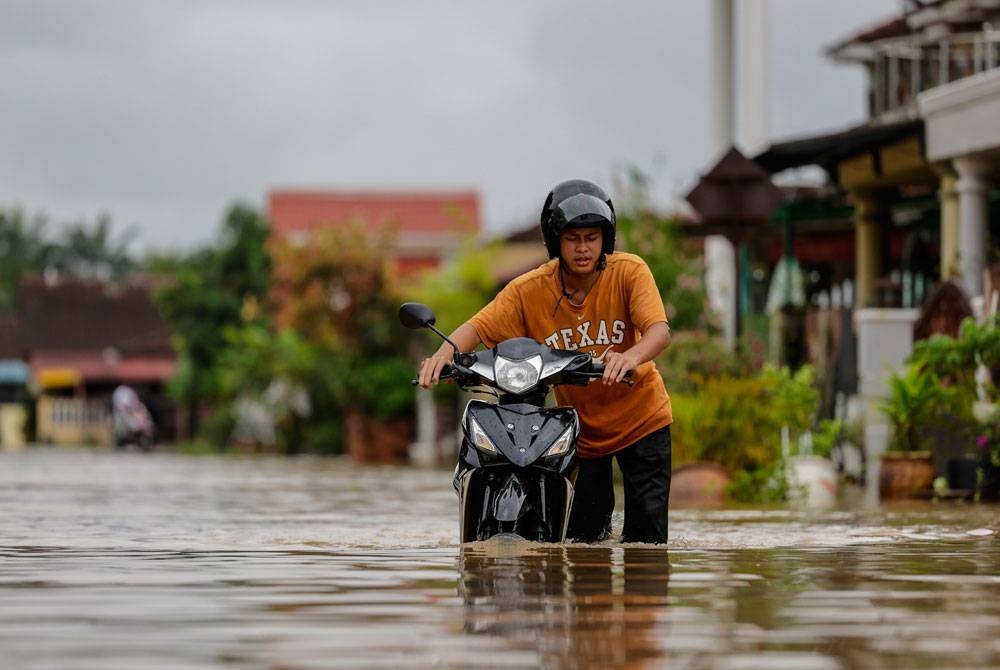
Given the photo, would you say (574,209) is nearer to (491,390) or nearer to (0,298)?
(491,390)

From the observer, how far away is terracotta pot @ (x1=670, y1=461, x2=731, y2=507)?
16938 mm

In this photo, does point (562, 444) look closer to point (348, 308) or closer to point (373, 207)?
point (348, 308)

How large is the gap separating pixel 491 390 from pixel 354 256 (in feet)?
110

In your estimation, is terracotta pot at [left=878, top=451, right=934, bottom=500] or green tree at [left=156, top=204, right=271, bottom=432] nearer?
terracotta pot at [left=878, top=451, right=934, bottom=500]

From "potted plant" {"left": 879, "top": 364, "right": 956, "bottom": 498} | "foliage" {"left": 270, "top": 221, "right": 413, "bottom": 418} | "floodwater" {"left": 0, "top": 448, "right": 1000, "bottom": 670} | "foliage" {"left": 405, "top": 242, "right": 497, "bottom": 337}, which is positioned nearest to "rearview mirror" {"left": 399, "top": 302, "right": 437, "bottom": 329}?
"floodwater" {"left": 0, "top": 448, "right": 1000, "bottom": 670}

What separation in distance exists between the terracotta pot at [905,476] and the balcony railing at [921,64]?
9632 mm

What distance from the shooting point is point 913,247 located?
1144 inches

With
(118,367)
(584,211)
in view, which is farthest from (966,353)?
(118,367)

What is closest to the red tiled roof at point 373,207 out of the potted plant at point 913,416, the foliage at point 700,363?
the foliage at point 700,363

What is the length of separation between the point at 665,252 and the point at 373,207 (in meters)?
38.6

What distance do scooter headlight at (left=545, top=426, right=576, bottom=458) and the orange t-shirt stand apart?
17.0 inches

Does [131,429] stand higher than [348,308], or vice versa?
[348,308]

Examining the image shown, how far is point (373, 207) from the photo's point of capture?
210 ft

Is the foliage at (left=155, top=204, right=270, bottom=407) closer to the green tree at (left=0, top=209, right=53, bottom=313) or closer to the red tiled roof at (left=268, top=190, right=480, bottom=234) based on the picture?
the red tiled roof at (left=268, top=190, right=480, bottom=234)
